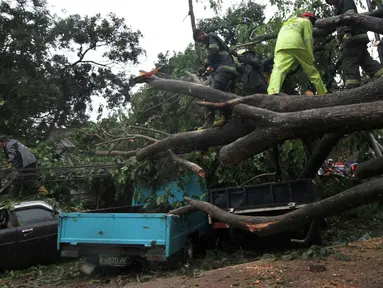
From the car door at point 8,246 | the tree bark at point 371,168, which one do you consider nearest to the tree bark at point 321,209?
the tree bark at point 371,168

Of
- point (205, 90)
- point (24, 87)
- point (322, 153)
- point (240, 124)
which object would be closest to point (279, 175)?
point (322, 153)

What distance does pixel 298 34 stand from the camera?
5.38m

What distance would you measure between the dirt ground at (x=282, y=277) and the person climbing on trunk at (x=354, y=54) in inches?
88.2

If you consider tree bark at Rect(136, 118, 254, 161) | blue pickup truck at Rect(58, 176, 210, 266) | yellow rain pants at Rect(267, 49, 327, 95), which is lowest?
blue pickup truck at Rect(58, 176, 210, 266)

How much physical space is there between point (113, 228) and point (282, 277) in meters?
2.52

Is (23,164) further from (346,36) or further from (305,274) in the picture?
(346,36)

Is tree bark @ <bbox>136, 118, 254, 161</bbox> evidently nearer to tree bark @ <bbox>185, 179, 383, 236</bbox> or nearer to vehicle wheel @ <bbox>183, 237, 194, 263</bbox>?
tree bark @ <bbox>185, 179, 383, 236</bbox>

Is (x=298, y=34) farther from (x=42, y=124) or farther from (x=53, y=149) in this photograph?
(x=42, y=124)

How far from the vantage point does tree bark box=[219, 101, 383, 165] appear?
2.92 m

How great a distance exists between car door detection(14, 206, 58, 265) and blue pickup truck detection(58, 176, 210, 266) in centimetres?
66

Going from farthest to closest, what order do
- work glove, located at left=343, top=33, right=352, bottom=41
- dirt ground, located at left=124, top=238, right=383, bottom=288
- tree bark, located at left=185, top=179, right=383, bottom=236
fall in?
work glove, located at left=343, top=33, right=352, bottom=41 → dirt ground, located at left=124, top=238, right=383, bottom=288 → tree bark, located at left=185, top=179, right=383, bottom=236

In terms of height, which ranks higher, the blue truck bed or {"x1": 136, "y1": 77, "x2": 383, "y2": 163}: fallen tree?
{"x1": 136, "y1": 77, "x2": 383, "y2": 163}: fallen tree

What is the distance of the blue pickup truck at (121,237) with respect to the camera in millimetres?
5695

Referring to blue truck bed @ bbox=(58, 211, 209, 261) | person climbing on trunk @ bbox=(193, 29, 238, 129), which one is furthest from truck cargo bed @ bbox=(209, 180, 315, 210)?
person climbing on trunk @ bbox=(193, 29, 238, 129)
